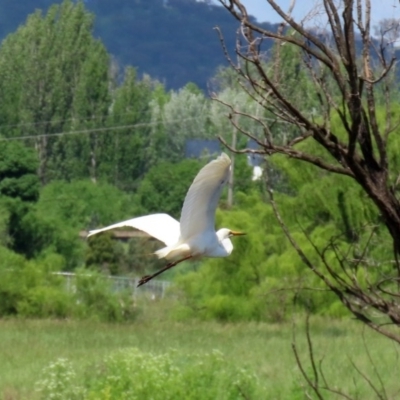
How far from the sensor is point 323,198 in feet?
73.7

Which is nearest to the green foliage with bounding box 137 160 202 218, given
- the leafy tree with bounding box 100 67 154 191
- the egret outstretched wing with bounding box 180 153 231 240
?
the leafy tree with bounding box 100 67 154 191

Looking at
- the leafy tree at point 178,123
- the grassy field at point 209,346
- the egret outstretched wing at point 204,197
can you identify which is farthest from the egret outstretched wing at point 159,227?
the leafy tree at point 178,123

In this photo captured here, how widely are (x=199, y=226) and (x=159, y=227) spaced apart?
0.55 meters

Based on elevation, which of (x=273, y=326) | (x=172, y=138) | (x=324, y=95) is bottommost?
(x=273, y=326)

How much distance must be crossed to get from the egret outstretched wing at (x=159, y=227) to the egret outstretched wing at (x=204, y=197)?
286 mm

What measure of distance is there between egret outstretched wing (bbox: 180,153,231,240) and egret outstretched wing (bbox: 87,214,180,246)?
286 millimetres

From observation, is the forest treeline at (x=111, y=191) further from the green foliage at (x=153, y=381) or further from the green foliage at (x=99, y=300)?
the green foliage at (x=153, y=381)

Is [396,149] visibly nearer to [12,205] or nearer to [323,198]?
[323,198]

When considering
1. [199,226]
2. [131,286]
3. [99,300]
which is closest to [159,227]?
[199,226]

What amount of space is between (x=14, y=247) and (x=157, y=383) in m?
27.0

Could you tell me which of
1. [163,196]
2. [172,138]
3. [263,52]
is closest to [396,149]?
[263,52]

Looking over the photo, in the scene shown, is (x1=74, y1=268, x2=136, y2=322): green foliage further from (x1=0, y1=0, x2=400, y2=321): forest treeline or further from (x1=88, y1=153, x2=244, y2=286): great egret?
(x1=88, y1=153, x2=244, y2=286): great egret

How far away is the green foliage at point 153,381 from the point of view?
9.92 m

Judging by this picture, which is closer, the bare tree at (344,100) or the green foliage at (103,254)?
the bare tree at (344,100)
